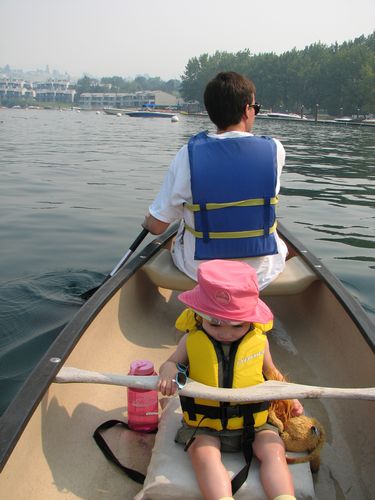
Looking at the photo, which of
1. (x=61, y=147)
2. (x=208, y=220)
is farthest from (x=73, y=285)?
(x=61, y=147)

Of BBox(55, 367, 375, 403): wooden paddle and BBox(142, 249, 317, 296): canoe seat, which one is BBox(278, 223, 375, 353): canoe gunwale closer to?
BBox(142, 249, 317, 296): canoe seat

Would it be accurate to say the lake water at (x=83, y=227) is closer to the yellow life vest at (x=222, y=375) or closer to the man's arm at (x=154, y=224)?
the man's arm at (x=154, y=224)

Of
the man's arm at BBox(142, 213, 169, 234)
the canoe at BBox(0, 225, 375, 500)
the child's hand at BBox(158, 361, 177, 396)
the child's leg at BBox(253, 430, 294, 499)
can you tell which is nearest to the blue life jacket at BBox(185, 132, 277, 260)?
the man's arm at BBox(142, 213, 169, 234)

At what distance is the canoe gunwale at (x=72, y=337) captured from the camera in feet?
6.93

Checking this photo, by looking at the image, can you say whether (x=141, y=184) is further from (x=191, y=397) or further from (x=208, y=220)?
(x=191, y=397)

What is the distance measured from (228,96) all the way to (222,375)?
1.80m

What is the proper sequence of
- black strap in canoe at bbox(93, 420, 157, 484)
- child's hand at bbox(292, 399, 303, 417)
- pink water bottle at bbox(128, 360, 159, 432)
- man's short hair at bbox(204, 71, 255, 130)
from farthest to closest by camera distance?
man's short hair at bbox(204, 71, 255, 130), pink water bottle at bbox(128, 360, 159, 432), child's hand at bbox(292, 399, 303, 417), black strap in canoe at bbox(93, 420, 157, 484)

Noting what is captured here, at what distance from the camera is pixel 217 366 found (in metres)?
2.34

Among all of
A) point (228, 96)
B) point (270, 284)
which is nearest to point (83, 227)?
point (270, 284)

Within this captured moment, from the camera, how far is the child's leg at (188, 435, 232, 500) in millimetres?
2074

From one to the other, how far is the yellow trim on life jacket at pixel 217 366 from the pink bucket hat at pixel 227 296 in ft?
0.47

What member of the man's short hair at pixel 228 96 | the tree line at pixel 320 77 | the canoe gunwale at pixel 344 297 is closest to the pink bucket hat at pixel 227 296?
the canoe gunwale at pixel 344 297

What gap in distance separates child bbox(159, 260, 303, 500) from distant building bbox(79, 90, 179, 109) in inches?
5539

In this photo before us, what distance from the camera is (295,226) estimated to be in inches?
349
